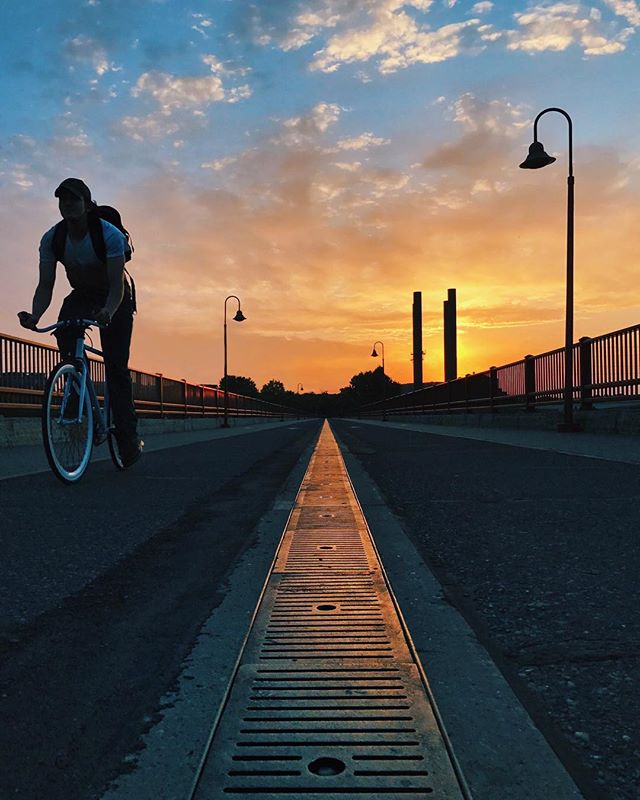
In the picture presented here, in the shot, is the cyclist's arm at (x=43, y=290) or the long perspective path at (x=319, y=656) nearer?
the long perspective path at (x=319, y=656)

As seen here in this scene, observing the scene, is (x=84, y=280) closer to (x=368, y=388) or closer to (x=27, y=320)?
(x=27, y=320)

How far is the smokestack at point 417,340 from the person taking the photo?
65500 millimetres

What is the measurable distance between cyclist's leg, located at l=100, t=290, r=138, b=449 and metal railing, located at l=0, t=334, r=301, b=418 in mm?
261

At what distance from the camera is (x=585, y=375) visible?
549 inches

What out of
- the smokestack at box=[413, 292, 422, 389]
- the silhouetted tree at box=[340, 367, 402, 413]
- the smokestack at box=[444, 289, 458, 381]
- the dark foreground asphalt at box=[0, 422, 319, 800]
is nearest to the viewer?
the dark foreground asphalt at box=[0, 422, 319, 800]

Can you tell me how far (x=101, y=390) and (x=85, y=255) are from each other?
2134 mm

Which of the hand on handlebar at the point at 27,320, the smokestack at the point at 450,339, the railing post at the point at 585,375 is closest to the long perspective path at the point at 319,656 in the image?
the hand on handlebar at the point at 27,320

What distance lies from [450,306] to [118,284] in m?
57.9

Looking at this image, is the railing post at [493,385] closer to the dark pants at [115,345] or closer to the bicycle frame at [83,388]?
the dark pants at [115,345]

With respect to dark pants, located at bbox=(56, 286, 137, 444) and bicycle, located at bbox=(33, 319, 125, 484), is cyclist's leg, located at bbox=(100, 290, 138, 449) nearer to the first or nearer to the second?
dark pants, located at bbox=(56, 286, 137, 444)

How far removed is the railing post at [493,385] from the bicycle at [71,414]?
54.2ft

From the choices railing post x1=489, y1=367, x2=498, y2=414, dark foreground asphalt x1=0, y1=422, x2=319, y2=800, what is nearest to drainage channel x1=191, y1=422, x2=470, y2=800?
dark foreground asphalt x1=0, y1=422, x2=319, y2=800

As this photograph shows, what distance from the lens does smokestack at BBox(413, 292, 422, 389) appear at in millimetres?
65500

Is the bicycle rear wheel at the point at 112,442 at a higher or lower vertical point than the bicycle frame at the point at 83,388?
lower
